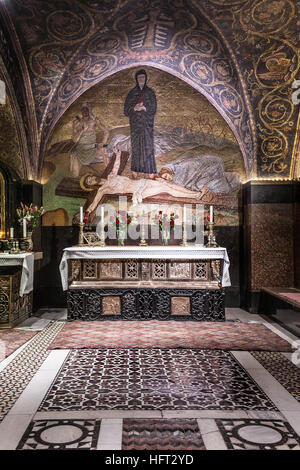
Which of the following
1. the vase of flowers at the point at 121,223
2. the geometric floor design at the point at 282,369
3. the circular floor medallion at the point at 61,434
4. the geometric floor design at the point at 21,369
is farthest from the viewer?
the vase of flowers at the point at 121,223

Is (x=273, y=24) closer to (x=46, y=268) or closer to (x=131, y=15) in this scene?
(x=131, y=15)

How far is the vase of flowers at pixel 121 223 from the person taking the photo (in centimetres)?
845

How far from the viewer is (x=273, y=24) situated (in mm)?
7047

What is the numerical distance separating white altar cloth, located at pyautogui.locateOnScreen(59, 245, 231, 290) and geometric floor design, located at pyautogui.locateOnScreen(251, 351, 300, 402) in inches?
92.8

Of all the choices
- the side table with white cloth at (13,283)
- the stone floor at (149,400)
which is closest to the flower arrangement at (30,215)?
the side table with white cloth at (13,283)

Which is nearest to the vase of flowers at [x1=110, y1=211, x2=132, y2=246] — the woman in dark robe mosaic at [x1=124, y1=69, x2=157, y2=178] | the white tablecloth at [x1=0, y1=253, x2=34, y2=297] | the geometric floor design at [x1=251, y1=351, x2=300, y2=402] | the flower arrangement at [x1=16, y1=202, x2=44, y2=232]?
the woman in dark robe mosaic at [x1=124, y1=69, x2=157, y2=178]

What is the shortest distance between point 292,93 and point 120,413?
7.41 meters

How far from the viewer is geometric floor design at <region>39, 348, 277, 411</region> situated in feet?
12.6

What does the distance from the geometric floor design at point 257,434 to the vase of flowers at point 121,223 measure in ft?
17.9

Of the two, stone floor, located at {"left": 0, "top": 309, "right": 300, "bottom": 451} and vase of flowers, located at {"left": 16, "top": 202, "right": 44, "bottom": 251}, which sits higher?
vase of flowers, located at {"left": 16, "top": 202, "right": 44, "bottom": 251}

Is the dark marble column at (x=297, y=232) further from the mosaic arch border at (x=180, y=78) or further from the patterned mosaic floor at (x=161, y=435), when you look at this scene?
the patterned mosaic floor at (x=161, y=435)

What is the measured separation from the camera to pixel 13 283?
7129 millimetres

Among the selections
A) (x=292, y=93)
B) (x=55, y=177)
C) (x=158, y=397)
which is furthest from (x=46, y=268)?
(x=292, y=93)

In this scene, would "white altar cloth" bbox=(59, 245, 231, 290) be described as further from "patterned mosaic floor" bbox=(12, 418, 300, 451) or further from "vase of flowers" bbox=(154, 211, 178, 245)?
"patterned mosaic floor" bbox=(12, 418, 300, 451)
